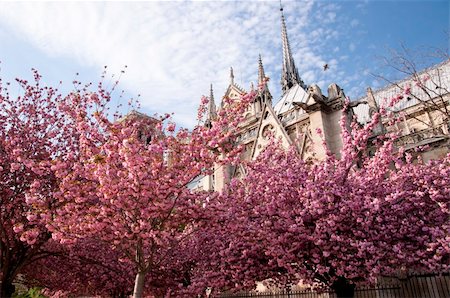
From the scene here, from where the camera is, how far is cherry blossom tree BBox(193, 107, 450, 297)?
1126 cm

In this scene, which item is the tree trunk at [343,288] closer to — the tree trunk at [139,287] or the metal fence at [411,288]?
the metal fence at [411,288]

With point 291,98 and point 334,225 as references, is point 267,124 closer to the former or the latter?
point 291,98

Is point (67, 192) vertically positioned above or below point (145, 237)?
above

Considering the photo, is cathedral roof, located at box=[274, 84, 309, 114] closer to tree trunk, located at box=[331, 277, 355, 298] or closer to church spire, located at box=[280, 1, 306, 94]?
church spire, located at box=[280, 1, 306, 94]

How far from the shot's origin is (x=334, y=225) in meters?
11.5

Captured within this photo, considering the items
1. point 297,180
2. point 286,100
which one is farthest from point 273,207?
point 286,100

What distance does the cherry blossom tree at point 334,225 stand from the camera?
11.3 meters

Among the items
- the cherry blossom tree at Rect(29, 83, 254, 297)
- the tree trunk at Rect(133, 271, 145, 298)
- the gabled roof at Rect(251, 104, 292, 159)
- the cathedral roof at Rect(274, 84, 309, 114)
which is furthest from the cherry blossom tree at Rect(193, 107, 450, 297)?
the cathedral roof at Rect(274, 84, 309, 114)

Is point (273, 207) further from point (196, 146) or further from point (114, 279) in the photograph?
point (114, 279)

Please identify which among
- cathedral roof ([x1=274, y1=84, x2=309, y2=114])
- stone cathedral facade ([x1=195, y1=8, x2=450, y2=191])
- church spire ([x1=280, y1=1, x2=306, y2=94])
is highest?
church spire ([x1=280, y1=1, x2=306, y2=94])

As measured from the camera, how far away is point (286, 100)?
3934 centimetres

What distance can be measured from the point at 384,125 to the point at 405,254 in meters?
19.3

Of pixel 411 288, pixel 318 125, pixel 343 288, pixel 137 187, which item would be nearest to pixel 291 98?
pixel 318 125

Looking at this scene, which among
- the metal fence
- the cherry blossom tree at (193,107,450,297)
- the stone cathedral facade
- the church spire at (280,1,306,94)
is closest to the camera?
the cherry blossom tree at (193,107,450,297)
